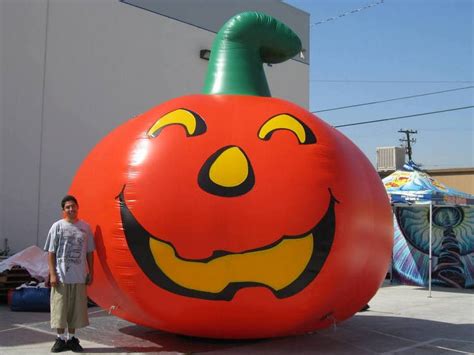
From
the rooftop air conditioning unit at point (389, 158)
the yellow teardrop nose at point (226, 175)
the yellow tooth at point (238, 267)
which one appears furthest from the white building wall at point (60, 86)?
the rooftop air conditioning unit at point (389, 158)

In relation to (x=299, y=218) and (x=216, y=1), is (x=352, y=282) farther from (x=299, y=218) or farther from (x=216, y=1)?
(x=216, y=1)

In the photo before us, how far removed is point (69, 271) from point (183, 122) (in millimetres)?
1808

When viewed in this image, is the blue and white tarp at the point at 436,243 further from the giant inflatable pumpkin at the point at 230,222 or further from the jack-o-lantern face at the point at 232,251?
the jack-o-lantern face at the point at 232,251

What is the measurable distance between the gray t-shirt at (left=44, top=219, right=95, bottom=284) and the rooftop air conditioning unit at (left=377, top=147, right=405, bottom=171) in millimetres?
28839

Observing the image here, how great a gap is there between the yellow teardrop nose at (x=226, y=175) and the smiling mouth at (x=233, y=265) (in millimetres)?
557

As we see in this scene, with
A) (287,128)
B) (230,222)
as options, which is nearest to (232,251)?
(230,222)

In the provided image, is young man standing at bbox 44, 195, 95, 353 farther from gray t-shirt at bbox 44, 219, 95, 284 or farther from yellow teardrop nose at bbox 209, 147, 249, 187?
yellow teardrop nose at bbox 209, 147, 249, 187

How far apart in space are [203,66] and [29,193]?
598cm

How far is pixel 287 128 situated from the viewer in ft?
19.9

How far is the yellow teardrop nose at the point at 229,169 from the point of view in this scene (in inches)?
220

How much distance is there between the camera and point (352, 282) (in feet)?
19.7

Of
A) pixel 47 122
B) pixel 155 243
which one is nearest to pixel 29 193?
pixel 47 122

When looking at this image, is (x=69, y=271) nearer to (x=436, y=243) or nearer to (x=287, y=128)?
(x=287, y=128)

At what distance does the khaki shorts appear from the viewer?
19.4 feet
